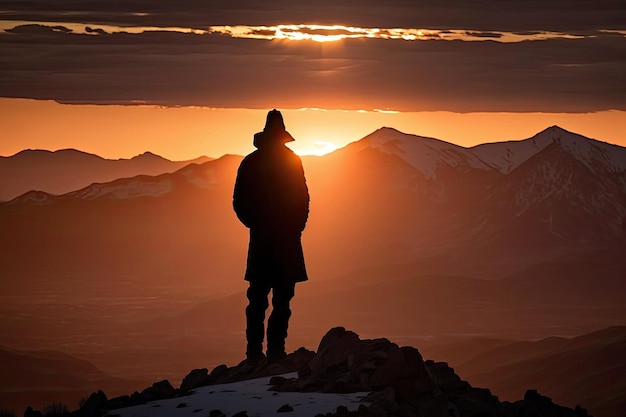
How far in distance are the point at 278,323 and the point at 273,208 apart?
6.36ft

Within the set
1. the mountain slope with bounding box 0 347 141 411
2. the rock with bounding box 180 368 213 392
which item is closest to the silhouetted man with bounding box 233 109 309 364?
the rock with bounding box 180 368 213 392

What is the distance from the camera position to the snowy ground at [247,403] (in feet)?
51.0

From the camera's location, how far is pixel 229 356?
184250 millimetres

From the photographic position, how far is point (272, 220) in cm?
1975

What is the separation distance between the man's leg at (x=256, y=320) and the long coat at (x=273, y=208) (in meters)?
0.20

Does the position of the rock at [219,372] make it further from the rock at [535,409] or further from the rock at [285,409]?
the rock at [535,409]

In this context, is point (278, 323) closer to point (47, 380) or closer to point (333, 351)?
point (333, 351)

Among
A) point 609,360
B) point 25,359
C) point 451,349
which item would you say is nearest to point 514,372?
point 609,360

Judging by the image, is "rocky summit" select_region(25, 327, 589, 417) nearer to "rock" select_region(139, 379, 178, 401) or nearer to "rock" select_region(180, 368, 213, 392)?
"rock" select_region(139, 379, 178, 401)

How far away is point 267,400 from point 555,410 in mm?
3983

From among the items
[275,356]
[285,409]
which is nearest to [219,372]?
[275,356]

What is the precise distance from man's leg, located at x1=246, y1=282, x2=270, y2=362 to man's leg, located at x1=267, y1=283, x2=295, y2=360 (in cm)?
18

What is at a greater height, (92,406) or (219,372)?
(219,372)

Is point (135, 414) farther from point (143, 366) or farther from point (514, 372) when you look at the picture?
point (143, 366)
